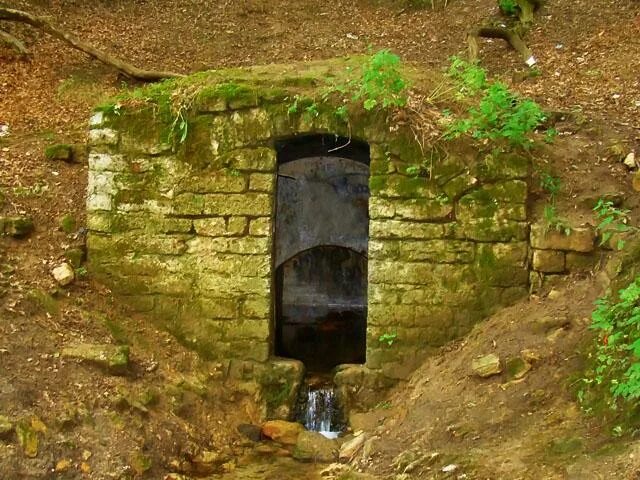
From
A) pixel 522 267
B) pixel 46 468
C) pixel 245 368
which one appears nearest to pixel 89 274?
pixel 245 368

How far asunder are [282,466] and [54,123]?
5484 mm

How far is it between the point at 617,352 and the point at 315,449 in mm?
2493

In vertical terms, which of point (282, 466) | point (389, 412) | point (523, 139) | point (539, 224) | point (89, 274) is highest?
point (523, 139)

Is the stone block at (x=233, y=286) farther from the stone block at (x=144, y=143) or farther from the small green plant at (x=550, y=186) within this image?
the small green plant at (x=550, y=186)

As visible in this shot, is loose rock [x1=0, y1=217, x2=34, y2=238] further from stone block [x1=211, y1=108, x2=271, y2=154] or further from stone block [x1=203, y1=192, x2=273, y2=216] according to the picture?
stone block [x1=211, y1=108, x2=271, y2=154]

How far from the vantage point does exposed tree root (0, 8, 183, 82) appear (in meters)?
9.91

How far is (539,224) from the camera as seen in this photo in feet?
19.3

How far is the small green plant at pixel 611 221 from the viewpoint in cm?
545

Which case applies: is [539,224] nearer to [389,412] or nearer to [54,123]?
[389,412]

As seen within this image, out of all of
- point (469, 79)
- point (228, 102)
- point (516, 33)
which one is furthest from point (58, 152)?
point (516, 33)

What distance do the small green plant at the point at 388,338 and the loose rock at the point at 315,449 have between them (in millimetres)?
954

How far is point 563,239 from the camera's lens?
5781mm

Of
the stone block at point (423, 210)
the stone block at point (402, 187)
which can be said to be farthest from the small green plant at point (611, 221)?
the stone block at point (402, 187)

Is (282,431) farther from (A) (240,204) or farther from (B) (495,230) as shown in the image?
(B) (495,230)
